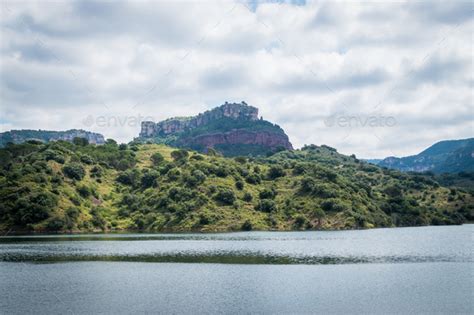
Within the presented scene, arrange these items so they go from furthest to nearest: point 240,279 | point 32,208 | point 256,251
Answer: point 32,208 → point 256,251 → point 240,279

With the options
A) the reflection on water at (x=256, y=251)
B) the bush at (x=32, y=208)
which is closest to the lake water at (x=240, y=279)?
the reflection on water at (x=256, y=251)

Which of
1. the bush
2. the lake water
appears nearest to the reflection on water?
the lake water

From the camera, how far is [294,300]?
65188mm

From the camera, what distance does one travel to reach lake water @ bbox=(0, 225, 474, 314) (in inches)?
2464

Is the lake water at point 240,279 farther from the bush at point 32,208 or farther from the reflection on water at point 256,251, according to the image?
the bush at point 32,208

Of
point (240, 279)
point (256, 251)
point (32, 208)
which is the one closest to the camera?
point (240, 279)

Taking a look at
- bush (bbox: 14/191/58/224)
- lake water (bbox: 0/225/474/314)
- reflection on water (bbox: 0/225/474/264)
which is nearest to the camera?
lake water (bbox: 0/225/474/314)

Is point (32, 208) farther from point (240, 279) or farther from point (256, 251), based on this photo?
point (240, 279)

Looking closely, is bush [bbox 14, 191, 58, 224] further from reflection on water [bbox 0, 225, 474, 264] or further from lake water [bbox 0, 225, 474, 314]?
lake water [bbox 0, 225, 474, 314]

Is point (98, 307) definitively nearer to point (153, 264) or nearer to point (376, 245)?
point (153, 264)

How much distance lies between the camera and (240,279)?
82688 mm

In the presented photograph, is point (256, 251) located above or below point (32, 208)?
below

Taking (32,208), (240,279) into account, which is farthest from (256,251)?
(32,208)

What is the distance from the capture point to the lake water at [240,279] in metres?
62.6
